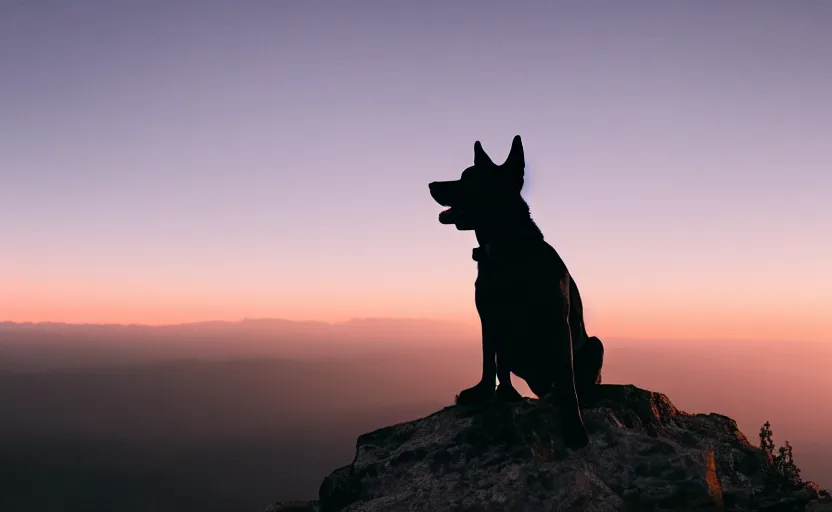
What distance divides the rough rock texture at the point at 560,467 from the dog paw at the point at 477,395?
16 cm

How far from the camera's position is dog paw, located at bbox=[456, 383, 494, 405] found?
759 centimetres

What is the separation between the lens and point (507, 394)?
7.44 metres

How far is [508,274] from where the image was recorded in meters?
6.93

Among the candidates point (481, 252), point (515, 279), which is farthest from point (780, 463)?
point (481, 252)

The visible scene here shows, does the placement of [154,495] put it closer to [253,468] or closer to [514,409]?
[253,468]

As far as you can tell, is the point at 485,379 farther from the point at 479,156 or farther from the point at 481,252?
the point at 479,156

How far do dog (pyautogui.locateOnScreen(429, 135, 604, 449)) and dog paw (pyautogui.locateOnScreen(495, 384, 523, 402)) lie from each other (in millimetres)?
253

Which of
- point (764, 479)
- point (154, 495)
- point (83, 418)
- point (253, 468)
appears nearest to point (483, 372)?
point (764, 479)

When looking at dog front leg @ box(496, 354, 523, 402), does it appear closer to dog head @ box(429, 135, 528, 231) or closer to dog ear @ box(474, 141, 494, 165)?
dog head @ box(429, 135, 528, 231)

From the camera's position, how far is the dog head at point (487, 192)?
6926 millimetres

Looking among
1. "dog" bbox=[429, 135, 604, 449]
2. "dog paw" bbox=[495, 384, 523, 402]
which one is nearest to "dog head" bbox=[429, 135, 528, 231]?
"dog" bbox=[429, 135, 604, 449]

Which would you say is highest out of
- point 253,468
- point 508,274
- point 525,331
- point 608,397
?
point 508,274

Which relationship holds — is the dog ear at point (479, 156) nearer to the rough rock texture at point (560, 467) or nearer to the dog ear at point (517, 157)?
the dog ear at point (517, 157)

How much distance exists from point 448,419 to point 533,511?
2321mm
